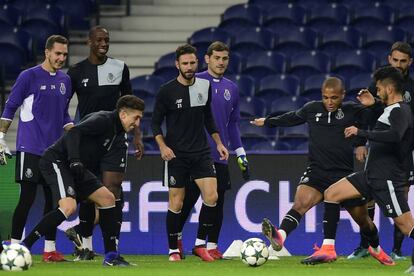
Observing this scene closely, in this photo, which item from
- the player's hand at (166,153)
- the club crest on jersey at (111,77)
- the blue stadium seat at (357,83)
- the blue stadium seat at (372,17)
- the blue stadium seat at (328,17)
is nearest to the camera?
the player's hand at (166,153)

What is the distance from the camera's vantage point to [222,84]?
13.3 metres

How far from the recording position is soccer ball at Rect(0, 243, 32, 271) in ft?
34.5

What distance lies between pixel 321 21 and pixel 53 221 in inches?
354

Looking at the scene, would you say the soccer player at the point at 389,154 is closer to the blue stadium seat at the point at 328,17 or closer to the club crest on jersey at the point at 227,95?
the club crest on jersey at the point at 227,95

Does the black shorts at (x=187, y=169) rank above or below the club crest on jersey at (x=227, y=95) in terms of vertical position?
below

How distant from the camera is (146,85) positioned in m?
18.2

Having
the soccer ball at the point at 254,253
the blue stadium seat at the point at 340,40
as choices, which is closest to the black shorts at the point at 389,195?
the soccer ball at the point at 254,253

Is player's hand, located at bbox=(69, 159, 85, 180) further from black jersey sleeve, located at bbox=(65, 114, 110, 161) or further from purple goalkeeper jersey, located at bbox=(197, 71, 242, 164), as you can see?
purple goalkeeper jersey, located at bbox=(197, 71, 242, 164)

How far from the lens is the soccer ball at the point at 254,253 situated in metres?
11.7

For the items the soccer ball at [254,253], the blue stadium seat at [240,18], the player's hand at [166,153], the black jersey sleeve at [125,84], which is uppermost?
the blue stadium seat at [240,18]

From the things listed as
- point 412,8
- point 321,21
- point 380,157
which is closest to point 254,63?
point 321,21

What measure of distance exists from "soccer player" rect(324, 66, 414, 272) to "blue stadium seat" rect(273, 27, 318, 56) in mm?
7315

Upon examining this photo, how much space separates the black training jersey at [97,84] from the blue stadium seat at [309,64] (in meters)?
5.86

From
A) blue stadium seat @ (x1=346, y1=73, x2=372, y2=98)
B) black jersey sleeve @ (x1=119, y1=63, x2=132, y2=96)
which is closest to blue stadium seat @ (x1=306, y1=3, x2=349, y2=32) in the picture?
blue stadium seat @ (x1=346, y1=73, x2=372, y2=98)
